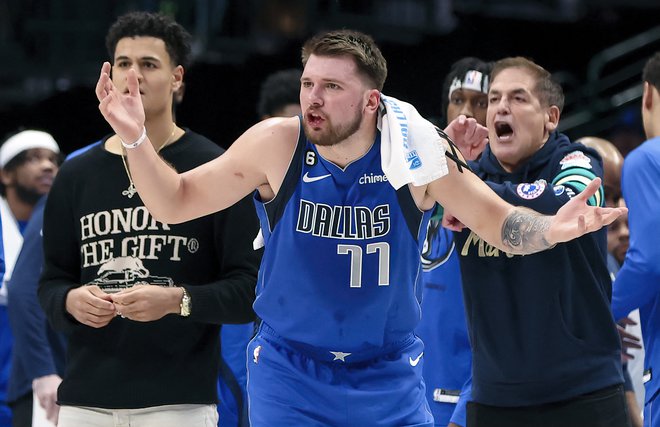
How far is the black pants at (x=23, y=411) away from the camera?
252 inches

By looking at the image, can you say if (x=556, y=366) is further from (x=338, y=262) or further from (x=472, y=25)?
(x=472, y=25)

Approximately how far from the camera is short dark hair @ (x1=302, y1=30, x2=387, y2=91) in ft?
13.8

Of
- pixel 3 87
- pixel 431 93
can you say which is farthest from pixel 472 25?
pixel 3 87

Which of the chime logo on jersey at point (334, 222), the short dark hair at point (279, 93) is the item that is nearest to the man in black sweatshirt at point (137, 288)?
the chime logo on jersey at point (334, 222)

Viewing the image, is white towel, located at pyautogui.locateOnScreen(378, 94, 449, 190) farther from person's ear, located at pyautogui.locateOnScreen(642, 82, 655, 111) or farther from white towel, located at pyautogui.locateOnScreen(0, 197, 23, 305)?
white towel, located at pyautogui.locateOnScreen(0, 197, 23, 305)

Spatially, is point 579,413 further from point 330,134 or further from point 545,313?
point 330,134

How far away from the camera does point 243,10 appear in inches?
553

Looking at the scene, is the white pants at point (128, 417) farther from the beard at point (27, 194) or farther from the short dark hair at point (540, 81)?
the beard at point (27, 194)

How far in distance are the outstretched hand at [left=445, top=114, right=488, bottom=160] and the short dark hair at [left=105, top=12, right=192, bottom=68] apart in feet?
4.30

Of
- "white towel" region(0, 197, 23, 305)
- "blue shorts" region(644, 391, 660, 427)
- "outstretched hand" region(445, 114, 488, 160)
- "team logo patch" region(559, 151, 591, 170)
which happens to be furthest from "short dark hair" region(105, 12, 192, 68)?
"blue shorts" region(644, 391, 660, 427)

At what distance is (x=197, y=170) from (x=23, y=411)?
2762mm

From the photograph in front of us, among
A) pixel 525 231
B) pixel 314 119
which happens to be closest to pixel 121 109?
pixel 314 119

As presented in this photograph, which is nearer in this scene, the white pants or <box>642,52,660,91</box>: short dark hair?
the white pants

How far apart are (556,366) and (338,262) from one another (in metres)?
1.08
